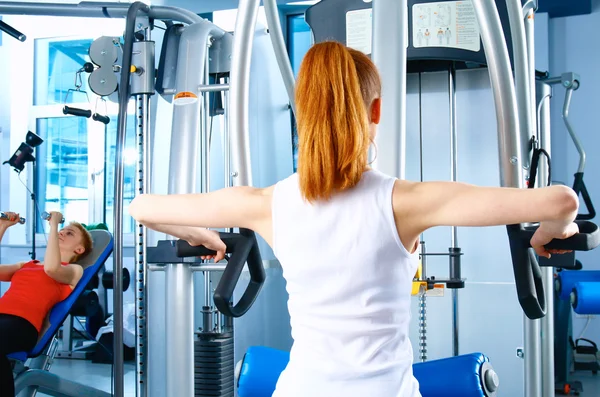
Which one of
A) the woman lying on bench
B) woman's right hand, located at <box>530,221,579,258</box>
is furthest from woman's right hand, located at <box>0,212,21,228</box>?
woman's right hand, located at <box>530,221,579,258</box>

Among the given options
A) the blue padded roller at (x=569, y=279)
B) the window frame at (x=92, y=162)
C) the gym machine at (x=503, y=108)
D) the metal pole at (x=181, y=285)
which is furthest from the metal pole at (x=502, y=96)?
the window frame at (x=92, y=162)

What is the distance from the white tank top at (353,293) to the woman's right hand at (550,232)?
0.86 ft

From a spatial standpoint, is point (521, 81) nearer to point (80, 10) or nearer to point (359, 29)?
point (359, 29)

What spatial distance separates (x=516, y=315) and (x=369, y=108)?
2.62 meters

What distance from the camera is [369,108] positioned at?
105cm

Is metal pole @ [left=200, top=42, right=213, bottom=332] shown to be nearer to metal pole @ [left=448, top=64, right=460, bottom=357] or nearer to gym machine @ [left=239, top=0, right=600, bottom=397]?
gym machine @ [left=239, top=0, right=600, bottom=397]

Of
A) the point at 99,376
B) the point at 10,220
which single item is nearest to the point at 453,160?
the point at 10,220

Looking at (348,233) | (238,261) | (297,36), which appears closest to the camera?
(348,233)

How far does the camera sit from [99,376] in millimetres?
4512

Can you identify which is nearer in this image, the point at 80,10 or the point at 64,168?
the point at 80,10

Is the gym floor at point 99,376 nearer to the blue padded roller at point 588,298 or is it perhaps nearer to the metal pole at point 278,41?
the blue padded roller at point 588,298

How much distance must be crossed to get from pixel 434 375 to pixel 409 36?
6.19 feet

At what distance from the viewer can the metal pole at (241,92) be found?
1564 mm

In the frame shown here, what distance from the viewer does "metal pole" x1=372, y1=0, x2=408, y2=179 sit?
1.28 metres
